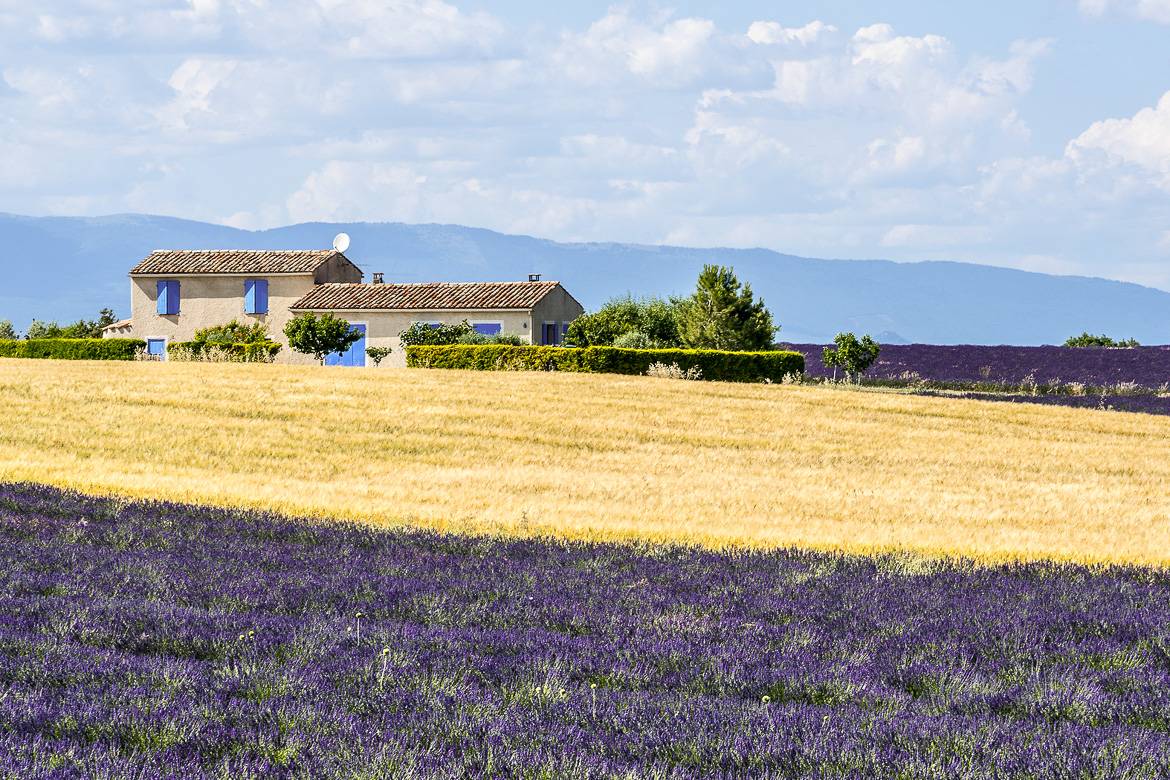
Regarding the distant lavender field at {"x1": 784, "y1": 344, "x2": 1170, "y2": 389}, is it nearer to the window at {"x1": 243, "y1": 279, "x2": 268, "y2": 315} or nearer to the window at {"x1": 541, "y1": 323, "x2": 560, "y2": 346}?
the window at {"x1": 541, "y1": 323, "x2": 560, "y2": 346}

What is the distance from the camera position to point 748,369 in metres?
39.9

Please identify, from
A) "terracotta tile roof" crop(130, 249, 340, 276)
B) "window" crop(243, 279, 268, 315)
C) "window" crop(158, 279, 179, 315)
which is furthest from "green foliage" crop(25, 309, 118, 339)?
"window" crop(243, 279, 268, 315)

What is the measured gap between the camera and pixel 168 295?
56.8m

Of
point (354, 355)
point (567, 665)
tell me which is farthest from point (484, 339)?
point (567, 665)

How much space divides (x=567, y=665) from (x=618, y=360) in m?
32.6

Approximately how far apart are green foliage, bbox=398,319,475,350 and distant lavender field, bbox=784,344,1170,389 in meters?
16.0

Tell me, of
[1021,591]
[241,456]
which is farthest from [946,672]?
[241,456]

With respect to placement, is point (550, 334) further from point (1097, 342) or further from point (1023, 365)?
point (1097, 342)

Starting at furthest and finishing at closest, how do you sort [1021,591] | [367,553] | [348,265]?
1. [348,265]
2. [367,553]
3. [1021,591]

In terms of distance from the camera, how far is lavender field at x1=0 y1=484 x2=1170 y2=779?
5.15 meters

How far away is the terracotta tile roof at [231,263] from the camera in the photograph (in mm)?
56375

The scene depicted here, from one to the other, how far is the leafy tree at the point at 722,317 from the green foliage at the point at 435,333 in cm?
944

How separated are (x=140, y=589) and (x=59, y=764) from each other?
4112 mm

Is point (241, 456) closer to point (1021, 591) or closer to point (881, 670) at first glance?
point (1021, 591)
